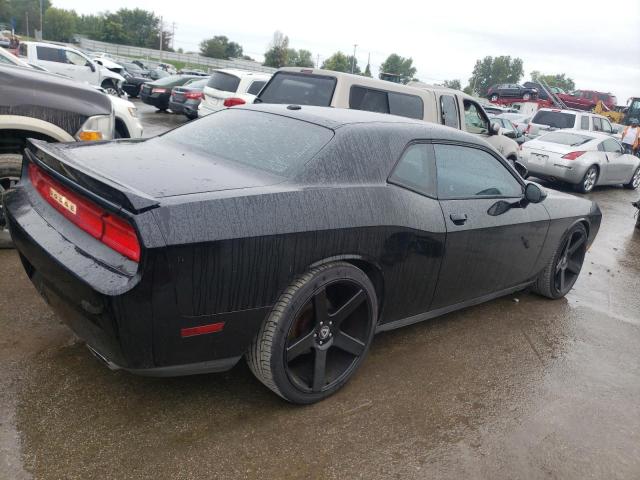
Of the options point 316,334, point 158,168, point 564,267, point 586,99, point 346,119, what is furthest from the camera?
point 586,99

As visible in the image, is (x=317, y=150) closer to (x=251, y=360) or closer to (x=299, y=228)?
(x=299, y=228)

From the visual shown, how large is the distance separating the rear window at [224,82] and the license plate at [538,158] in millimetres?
6614

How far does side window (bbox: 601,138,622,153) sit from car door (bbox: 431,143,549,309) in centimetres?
939

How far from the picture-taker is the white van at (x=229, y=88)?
11.5 m

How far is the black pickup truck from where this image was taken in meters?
4.07

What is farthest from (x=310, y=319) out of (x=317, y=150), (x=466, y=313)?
(x=466, y=313)

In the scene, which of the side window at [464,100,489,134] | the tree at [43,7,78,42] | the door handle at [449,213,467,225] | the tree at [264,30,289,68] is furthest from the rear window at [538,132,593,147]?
the tree at [43,7,78,42]

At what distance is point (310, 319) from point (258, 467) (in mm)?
749

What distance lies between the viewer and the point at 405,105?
771 centimetres

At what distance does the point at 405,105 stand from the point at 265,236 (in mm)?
5876

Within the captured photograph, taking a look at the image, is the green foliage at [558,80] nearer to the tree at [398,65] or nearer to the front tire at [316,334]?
the tree at [398,65]

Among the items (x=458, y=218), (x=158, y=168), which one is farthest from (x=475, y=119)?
(x=158, y=168)

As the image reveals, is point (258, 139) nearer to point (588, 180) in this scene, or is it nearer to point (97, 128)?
point (97, 128)

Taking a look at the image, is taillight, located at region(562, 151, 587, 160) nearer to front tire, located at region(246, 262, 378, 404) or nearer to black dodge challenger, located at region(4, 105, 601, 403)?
black dodge challenger, located at region(4, 105, 601, 403)
